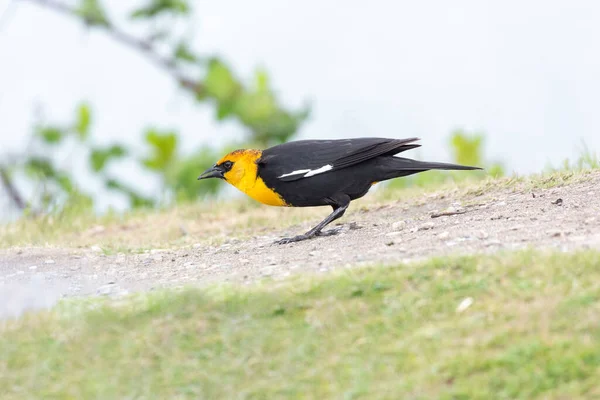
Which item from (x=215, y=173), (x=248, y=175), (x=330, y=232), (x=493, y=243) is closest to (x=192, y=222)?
(x=215, y=173)

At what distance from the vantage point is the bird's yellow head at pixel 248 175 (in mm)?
7848

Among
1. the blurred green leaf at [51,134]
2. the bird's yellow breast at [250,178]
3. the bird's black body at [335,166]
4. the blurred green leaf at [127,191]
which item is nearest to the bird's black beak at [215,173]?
the bird's yellow breast at [250,178]

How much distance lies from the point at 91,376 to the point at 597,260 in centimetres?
274

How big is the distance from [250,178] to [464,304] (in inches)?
131

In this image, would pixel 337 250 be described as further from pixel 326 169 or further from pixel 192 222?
pixel 192 222

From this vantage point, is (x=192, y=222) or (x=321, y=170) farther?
(x=192, y=222)

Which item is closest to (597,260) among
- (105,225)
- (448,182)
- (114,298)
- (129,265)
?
(114,298)

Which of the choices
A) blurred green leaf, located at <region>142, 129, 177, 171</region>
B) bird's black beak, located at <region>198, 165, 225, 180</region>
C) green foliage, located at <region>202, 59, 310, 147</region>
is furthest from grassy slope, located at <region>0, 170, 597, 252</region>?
green foliage, located at <region>202, 59, 310, 147</region>

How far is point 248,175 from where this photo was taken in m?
7.93

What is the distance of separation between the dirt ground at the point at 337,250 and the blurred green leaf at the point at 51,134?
7221 mm

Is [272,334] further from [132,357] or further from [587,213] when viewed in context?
[587,213]

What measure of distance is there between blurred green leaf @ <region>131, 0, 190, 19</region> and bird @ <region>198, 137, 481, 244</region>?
769 centimetres

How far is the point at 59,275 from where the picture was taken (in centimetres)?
705

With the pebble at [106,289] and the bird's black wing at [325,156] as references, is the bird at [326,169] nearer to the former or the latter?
the bird's black wing at [325,156]
